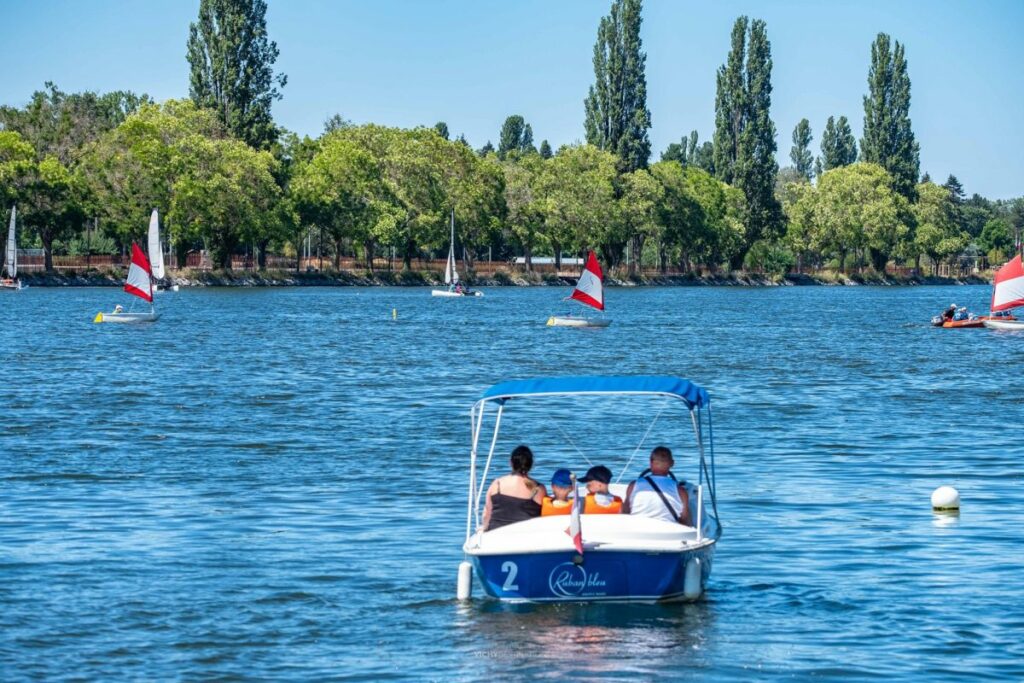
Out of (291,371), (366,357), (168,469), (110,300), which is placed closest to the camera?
(168,469)

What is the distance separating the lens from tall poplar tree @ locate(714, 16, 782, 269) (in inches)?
6683

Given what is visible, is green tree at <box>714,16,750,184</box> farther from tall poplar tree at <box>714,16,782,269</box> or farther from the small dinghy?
A: the small dinghy

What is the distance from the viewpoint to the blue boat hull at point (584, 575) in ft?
60.3

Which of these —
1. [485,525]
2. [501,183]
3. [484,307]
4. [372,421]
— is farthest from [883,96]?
[485,525]

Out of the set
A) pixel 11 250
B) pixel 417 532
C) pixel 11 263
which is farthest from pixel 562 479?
pixel 11 263

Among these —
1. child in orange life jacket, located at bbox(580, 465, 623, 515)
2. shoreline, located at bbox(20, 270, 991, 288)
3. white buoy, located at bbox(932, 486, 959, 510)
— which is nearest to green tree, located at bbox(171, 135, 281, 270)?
shoreline, located at bbox(20, 270, 991, 288)

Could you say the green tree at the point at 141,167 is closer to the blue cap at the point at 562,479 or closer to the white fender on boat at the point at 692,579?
the blue cap at the point at 562,479

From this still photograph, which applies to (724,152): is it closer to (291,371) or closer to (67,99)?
(67,99)

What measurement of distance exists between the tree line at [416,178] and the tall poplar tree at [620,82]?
0.18 m

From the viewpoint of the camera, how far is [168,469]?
31875 mm

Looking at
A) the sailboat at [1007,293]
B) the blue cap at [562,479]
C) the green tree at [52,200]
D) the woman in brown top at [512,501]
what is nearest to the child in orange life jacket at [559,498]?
the blue cap at [562,479]

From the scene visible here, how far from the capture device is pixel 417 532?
976 inches

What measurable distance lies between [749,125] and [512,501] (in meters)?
155

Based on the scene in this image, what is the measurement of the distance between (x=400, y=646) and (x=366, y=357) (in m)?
49.8
